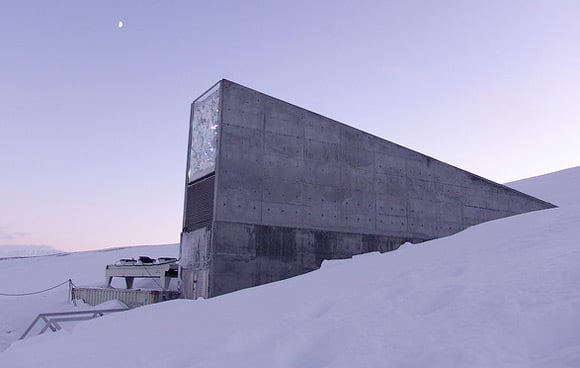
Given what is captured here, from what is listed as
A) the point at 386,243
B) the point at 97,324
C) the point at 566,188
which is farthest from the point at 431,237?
the point at 566,188

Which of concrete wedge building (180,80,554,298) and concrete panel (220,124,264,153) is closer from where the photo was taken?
concrete wedge building (180,80,554,298)

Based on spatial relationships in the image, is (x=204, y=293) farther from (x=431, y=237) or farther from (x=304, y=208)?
(x=431, y=237)

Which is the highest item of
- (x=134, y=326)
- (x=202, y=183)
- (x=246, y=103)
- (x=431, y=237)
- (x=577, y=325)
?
(x=246, y=103)

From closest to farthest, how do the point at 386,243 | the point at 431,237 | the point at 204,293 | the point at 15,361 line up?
1. the point at 15,361
2. the point at 204,293
3. the point at 386,243
4. the point at 431,237

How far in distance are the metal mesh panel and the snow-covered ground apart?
777 centimetres

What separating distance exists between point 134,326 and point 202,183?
10075mm

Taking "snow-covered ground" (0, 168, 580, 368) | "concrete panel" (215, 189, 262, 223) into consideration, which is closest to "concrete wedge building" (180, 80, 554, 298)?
"concrete panel" (215, 189, 262, 223)

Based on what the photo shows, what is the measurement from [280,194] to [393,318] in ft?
42.8

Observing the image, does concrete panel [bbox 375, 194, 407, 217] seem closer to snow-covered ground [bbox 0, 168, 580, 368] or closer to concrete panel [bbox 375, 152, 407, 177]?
concrete panel [bbox 375, 152, 407, 177]

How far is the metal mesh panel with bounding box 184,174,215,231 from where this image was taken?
16891 mm

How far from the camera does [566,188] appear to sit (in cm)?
5006

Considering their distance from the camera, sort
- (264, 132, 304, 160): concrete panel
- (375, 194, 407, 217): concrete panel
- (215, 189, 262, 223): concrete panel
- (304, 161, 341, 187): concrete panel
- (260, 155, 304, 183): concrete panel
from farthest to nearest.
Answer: (375, 194, 407, 217): concrete panel, (304, 161, 341, 187): concrete panel, (264, 132, 304, 160): concrete panel, (260, 155, 304, 183): concrete panel, (215, 189, 262, 223): concrete panel

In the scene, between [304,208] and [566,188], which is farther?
[566,188]

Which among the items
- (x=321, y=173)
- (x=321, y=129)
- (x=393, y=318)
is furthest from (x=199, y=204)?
(x=393, y=318)
